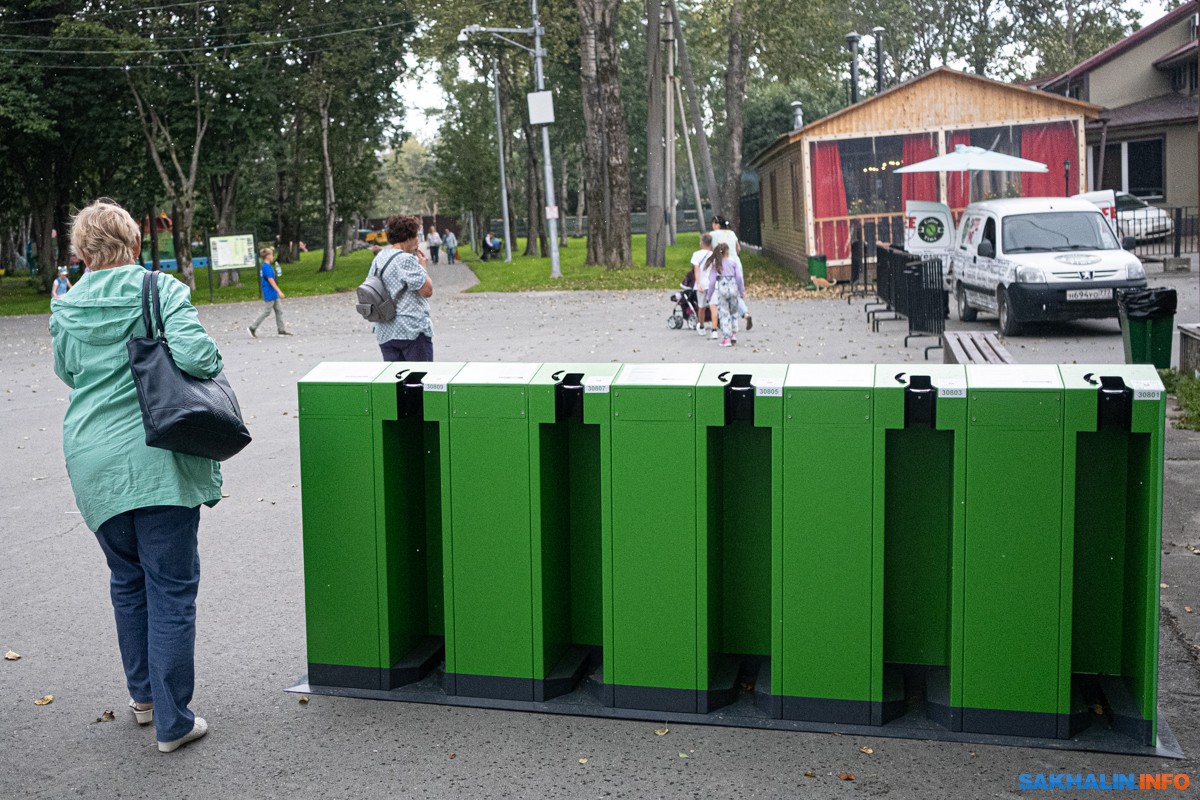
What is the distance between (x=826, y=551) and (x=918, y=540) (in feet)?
1.39

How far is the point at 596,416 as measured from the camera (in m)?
4.71

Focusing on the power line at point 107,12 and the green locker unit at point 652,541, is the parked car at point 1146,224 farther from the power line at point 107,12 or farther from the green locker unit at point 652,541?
the green locker unit at point 652,541

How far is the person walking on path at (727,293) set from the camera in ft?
60.1

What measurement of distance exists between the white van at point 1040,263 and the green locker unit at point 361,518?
13860 millimetres

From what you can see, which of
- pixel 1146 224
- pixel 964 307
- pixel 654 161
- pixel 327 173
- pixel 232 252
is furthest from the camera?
pixel 327 173

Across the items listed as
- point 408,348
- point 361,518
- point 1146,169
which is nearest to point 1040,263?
point 408,348

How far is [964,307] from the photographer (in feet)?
66.8

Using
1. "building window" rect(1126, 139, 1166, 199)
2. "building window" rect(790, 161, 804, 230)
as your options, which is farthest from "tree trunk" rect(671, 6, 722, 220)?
"building window" rect(1126, 139, 1166, 199)

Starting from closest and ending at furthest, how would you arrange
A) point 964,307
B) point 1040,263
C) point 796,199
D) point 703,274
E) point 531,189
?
point 1040,263, point 703,274, point 964,307, point 796,199, point 531,189

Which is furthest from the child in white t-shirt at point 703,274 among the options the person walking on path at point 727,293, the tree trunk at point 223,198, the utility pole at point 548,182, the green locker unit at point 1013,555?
the tree trunk at point 223,198

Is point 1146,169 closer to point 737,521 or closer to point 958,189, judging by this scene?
point 958,189

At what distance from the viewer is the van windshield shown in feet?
60.2

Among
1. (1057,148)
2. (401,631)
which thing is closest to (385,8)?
(1057,148)

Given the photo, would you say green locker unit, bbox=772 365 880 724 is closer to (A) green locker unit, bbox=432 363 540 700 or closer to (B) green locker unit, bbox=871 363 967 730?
(B) green locker unit, bbox=871 363 967 730
